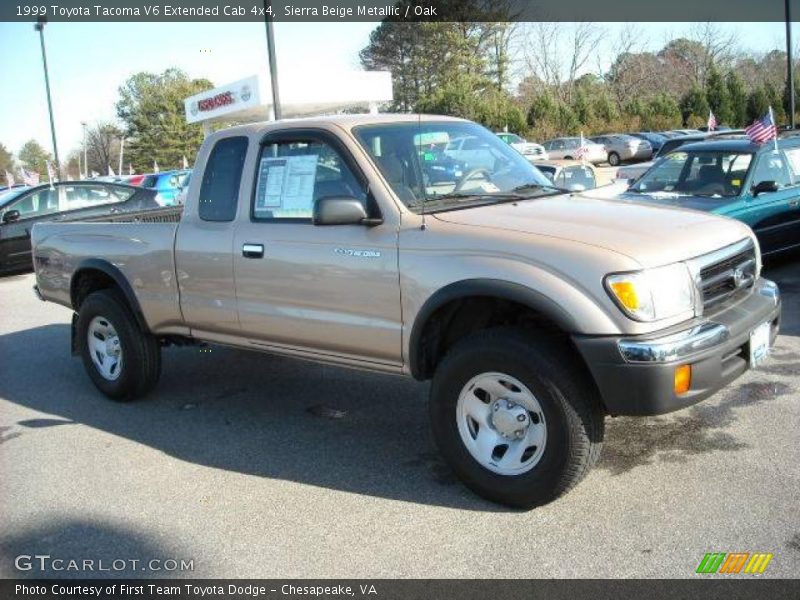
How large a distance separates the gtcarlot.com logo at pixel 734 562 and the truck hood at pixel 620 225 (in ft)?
4.14

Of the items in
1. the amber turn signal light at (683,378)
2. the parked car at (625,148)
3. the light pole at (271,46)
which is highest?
the light pole at (271,46)

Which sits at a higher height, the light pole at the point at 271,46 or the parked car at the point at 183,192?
the light pole at the point at 271,46

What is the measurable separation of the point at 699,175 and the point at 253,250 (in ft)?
19.3

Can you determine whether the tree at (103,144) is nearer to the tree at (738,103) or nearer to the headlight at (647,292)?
the tree at (738,103)

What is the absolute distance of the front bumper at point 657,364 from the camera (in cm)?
325

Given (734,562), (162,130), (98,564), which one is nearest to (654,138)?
(734,562)

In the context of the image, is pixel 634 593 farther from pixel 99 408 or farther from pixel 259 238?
pixel 99 408

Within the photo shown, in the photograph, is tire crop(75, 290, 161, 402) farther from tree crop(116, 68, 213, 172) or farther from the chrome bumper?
tree crop(116, 68, 213, 172)

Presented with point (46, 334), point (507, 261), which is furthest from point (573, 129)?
point (507, 261)

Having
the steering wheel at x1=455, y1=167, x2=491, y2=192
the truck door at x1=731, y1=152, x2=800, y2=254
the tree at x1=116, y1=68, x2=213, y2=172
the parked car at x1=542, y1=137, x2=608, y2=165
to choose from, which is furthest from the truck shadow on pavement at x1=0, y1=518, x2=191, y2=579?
the tree at x1=116, y1=68, x2=213, y2=172

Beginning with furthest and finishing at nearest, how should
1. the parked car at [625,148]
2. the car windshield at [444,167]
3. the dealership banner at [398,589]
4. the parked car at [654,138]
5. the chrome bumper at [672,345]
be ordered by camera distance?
the parked car at [654,138] < the parked car at [625,148] < the car windshield at [444,167] < the chrome bumper at [672,345] < the dealership banner at [398,589]

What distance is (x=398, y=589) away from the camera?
3.09 meters

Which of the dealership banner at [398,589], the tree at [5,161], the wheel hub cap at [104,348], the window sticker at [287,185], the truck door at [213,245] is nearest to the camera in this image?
the dealership banner at [398,589]

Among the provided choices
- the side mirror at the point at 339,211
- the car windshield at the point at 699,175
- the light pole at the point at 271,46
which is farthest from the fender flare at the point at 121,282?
the light pole at the point at 271,46
